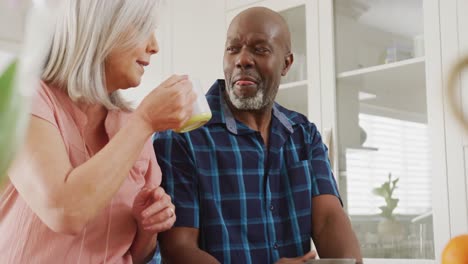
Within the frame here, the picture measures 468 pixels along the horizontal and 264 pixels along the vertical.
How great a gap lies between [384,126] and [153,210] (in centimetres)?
175

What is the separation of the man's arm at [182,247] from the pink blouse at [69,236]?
0.20 metres

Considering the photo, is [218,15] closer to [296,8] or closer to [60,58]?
[296,8]

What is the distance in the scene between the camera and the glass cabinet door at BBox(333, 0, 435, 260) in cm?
241

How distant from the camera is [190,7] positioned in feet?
11.6

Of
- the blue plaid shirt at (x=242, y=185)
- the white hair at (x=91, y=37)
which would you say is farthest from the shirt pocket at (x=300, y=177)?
the white hair at (x=91, y=37)

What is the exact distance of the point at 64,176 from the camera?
0.90m

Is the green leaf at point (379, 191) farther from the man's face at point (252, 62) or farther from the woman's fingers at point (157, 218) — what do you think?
the woman's fingers at point (157, 218)

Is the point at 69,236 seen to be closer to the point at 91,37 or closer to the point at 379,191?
the point at 91,37

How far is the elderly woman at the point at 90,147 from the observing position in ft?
2.98

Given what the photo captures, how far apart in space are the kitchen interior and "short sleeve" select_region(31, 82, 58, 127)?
1525 mm

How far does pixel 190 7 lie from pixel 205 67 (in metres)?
0.41

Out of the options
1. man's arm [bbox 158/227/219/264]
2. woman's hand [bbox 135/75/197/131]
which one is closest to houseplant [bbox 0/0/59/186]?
woman's hand [bbox 135/75/197/131]

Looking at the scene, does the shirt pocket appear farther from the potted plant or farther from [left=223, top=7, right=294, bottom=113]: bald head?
the potted plant

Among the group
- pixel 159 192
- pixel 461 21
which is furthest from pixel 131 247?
pixel 461 21
